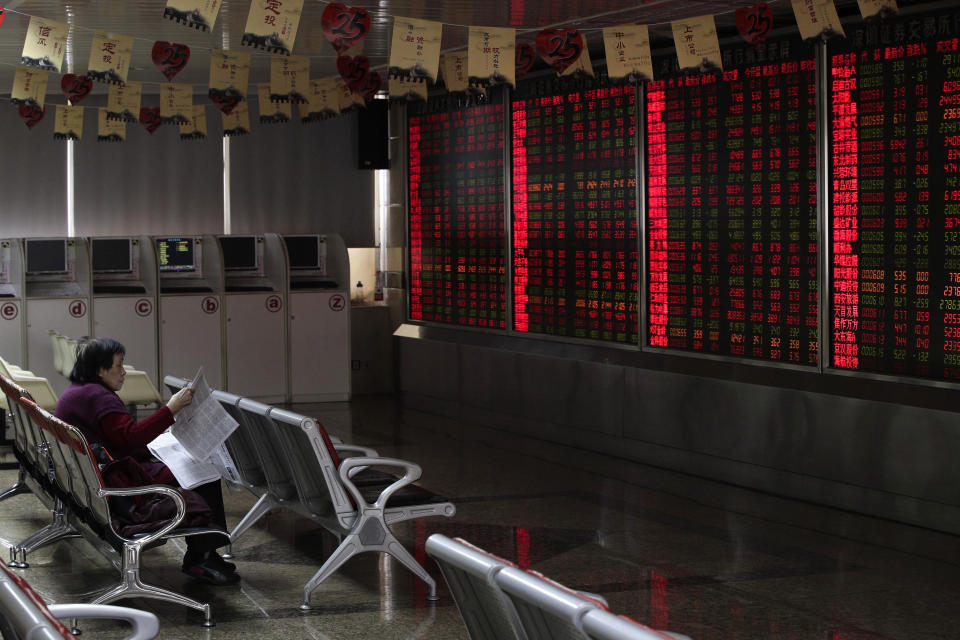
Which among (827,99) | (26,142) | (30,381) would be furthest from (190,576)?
(26,142)

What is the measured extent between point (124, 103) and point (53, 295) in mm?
2351

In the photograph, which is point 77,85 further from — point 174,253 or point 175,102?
point 174,253

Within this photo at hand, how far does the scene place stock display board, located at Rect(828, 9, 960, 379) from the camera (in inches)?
246

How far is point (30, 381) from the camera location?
757cm

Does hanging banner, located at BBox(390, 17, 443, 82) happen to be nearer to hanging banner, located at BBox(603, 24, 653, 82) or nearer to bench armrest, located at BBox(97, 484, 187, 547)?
hanging banner, located at BBox(603, 24, 653, 82)

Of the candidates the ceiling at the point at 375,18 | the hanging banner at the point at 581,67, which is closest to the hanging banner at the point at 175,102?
the ceiling at the point at 375,18

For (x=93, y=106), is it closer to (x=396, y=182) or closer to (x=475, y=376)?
(x=396, y=182)

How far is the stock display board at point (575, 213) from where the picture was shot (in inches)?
334

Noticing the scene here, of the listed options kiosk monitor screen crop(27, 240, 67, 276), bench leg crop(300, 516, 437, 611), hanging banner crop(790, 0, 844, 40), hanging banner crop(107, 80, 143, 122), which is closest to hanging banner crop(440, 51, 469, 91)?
hanging banner crop(107, 80, 143, 122)

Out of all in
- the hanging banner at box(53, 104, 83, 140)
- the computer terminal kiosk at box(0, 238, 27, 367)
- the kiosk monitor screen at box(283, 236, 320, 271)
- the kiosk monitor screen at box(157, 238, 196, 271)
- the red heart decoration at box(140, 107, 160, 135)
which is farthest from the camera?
the kiosk monitor screen at box(283, 236, 320, 271)

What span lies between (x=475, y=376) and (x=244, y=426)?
4399 millimetres

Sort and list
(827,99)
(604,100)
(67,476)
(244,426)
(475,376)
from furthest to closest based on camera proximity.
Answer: (475,376), (604,100), (827,99), (244,426), (67,476)

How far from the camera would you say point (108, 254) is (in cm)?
1102

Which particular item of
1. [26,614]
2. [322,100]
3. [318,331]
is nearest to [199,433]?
[26,614]
